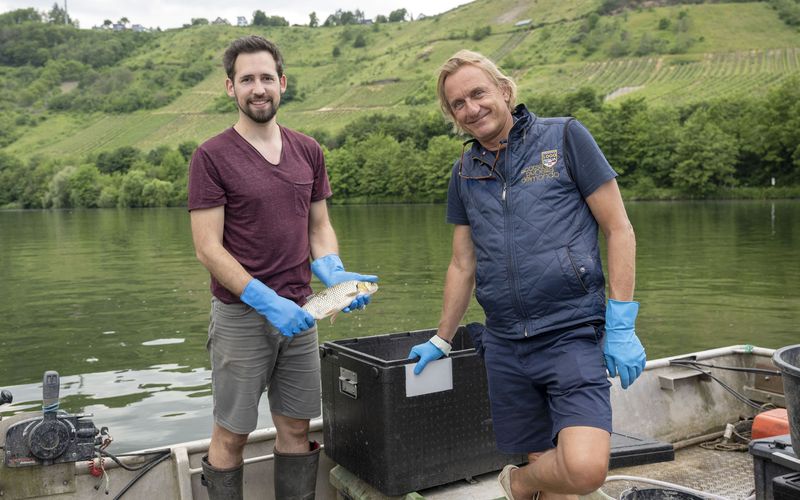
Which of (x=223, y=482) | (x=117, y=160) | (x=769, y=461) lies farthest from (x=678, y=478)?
(x=117, y=160)

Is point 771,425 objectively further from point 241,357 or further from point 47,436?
point 47,436

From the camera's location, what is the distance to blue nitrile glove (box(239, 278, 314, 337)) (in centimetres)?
388

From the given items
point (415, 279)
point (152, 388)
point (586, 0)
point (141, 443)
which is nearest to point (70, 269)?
point (415, 279)

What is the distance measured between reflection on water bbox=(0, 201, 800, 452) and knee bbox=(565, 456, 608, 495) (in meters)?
6.91

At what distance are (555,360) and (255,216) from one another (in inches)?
64.7

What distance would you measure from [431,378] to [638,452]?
71.2 inches

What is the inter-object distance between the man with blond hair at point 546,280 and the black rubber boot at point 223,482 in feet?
4.72

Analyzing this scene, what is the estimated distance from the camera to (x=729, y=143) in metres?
71.6

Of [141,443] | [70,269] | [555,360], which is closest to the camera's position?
[555,360]

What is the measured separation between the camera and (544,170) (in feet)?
11.6

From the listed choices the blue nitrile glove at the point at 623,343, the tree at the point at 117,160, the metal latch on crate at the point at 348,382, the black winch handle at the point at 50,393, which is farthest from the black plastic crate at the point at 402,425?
the tree at the point at 117,160

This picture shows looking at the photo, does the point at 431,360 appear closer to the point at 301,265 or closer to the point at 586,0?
the point at 301,265

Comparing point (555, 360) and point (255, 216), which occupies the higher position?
point (255, 216)

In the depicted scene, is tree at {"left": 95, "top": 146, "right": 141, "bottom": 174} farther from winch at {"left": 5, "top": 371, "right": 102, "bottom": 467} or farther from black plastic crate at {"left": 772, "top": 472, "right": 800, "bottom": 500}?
black plastic crate at {"left": 772, "top": 472, "right": 800, "bottom": 500}
